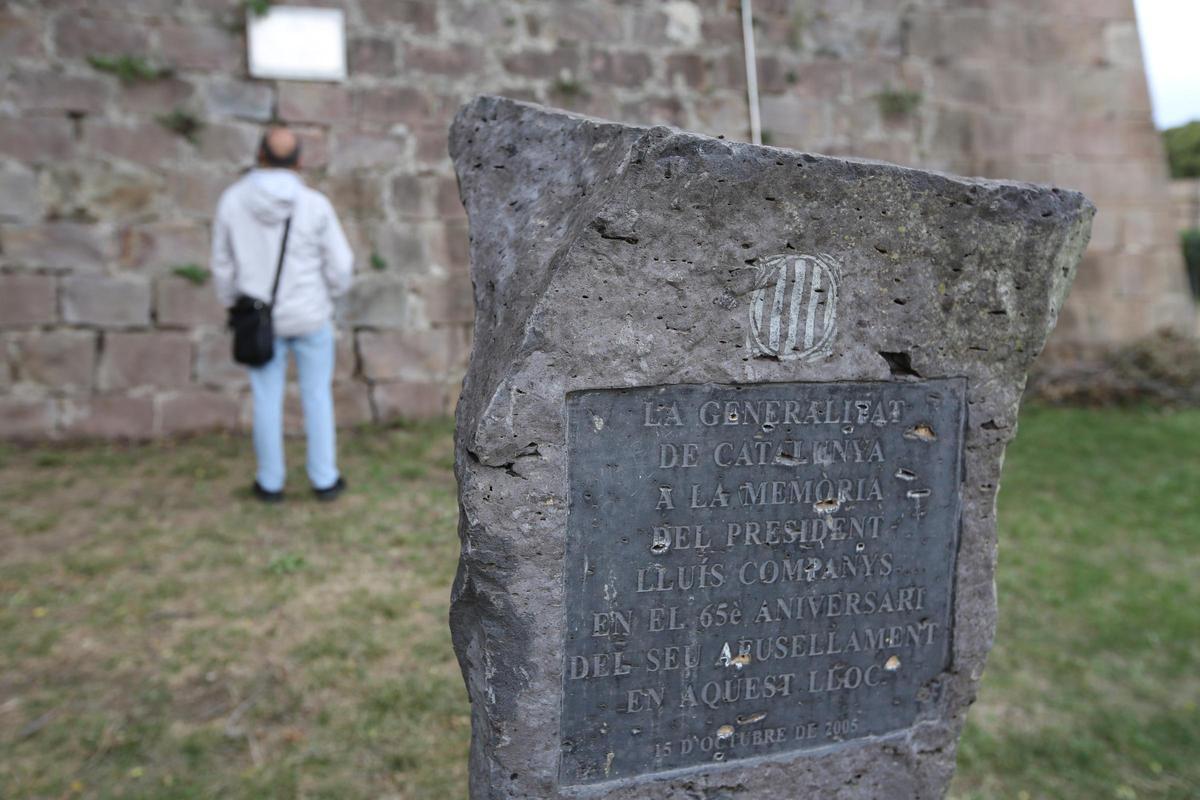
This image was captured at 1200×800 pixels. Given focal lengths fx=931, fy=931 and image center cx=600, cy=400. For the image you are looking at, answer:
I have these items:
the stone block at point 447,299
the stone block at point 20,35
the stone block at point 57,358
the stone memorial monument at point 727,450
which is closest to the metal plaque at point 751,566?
the stone memorial monument at point 727,450

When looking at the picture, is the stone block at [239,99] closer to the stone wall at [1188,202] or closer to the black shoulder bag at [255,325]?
the black shoulder bag at [255,325]

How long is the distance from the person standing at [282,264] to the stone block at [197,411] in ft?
4.41

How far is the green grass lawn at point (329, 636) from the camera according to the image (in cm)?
267

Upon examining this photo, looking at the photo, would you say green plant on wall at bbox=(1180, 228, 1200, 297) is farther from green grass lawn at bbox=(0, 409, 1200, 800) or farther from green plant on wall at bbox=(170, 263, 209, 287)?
green plant on wall at bbox=(170, 263, 209, 287)

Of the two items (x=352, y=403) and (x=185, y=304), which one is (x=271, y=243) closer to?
(x=185, y=304)

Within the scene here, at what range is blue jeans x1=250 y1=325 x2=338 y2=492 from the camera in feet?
14.1

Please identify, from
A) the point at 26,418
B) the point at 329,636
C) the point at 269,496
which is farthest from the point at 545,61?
the point at 329,636

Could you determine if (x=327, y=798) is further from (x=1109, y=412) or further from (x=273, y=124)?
(x=1109, y=412)

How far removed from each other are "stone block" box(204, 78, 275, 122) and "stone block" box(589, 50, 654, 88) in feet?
6.59

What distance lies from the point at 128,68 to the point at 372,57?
1347 millimetres

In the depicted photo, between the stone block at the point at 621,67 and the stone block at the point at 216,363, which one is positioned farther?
the stone block at the point at 621,67

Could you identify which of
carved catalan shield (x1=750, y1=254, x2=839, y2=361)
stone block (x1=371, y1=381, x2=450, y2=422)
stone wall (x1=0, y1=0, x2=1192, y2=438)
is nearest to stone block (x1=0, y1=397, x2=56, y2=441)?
stone wall (x1=0, y1=0, x2=1192, y2=438)

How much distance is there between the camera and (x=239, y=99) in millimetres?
5414

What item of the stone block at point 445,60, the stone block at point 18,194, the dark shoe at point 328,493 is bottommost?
the dark shoe at point 328,493
